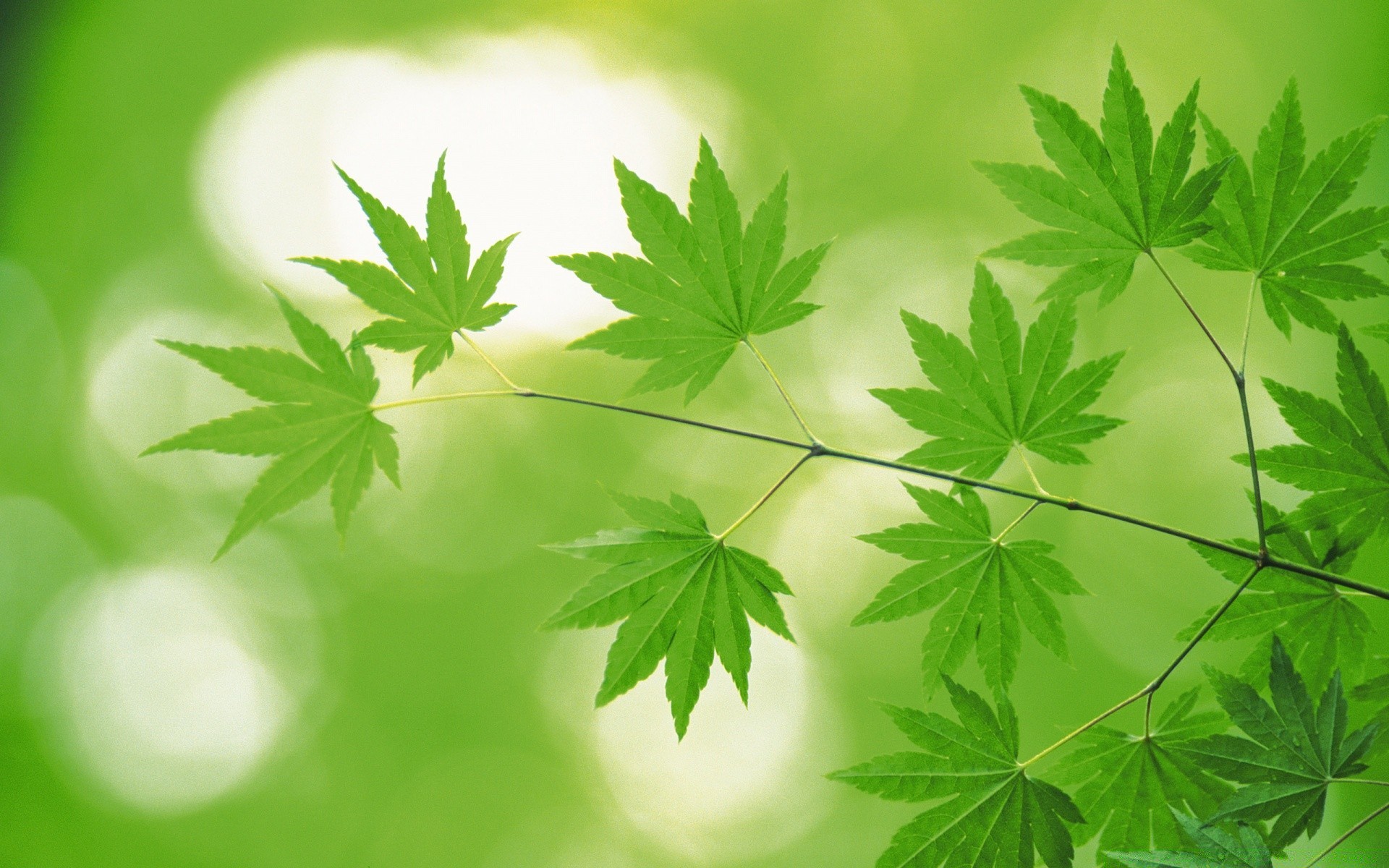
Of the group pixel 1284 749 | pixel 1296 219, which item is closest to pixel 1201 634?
pixel 1284 749

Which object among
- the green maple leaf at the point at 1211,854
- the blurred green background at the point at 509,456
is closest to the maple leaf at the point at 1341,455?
the green maple leaf at the point at 1211,854

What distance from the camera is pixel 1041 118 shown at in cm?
139

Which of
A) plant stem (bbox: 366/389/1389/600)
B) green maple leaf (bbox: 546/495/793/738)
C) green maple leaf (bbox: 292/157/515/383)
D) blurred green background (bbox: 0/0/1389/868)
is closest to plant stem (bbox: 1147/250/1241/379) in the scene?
plant stem (bbox: 366/389/1389/600)

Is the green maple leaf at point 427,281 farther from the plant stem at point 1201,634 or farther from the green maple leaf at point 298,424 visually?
the plant stem at point 1201,634

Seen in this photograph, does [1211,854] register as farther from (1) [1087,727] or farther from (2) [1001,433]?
(2) [1001,433]

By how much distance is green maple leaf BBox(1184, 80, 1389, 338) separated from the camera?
54.5 inches

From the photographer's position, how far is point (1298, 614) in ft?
4.81

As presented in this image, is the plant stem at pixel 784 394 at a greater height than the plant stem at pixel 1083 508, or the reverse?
the plant stem at pixel 784 394

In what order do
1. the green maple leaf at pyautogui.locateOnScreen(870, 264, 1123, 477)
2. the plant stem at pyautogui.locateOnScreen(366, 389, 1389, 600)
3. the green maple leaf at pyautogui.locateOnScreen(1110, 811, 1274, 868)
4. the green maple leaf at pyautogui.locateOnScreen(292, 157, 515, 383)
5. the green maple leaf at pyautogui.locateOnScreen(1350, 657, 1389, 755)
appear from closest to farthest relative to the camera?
the green maple leaf at pyautogui.locateOnScreen(1110, 811, 1274, 868)
the plant stem at pyautogui.locateOnScreen(366, 389, 1389, 600)
the green maple leaf at pyautogui.locateOnScreen(1350, 657, 1389, 755)
the green maple leaf at pyautogui.locateOnScreen(870, 264, 1123, 477)
the green maple leaf at pyautogui.locateOnScreen(292, 157, 515, 383)

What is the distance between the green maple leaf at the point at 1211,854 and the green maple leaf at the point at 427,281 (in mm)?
1259

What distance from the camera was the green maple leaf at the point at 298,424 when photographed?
5.27 ft

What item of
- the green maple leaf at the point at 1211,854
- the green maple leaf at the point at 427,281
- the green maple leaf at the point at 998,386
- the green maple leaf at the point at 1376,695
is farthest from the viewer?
the green maple leaf at the point at 427,281

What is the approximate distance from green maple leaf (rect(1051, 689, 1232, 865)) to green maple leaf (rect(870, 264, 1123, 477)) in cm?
48

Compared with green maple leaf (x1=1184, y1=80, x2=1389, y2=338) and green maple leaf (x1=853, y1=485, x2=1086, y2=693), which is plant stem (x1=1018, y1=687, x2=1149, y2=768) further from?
green maple leaf (x1=1184, y1=80, x2=1389, y2=338)
